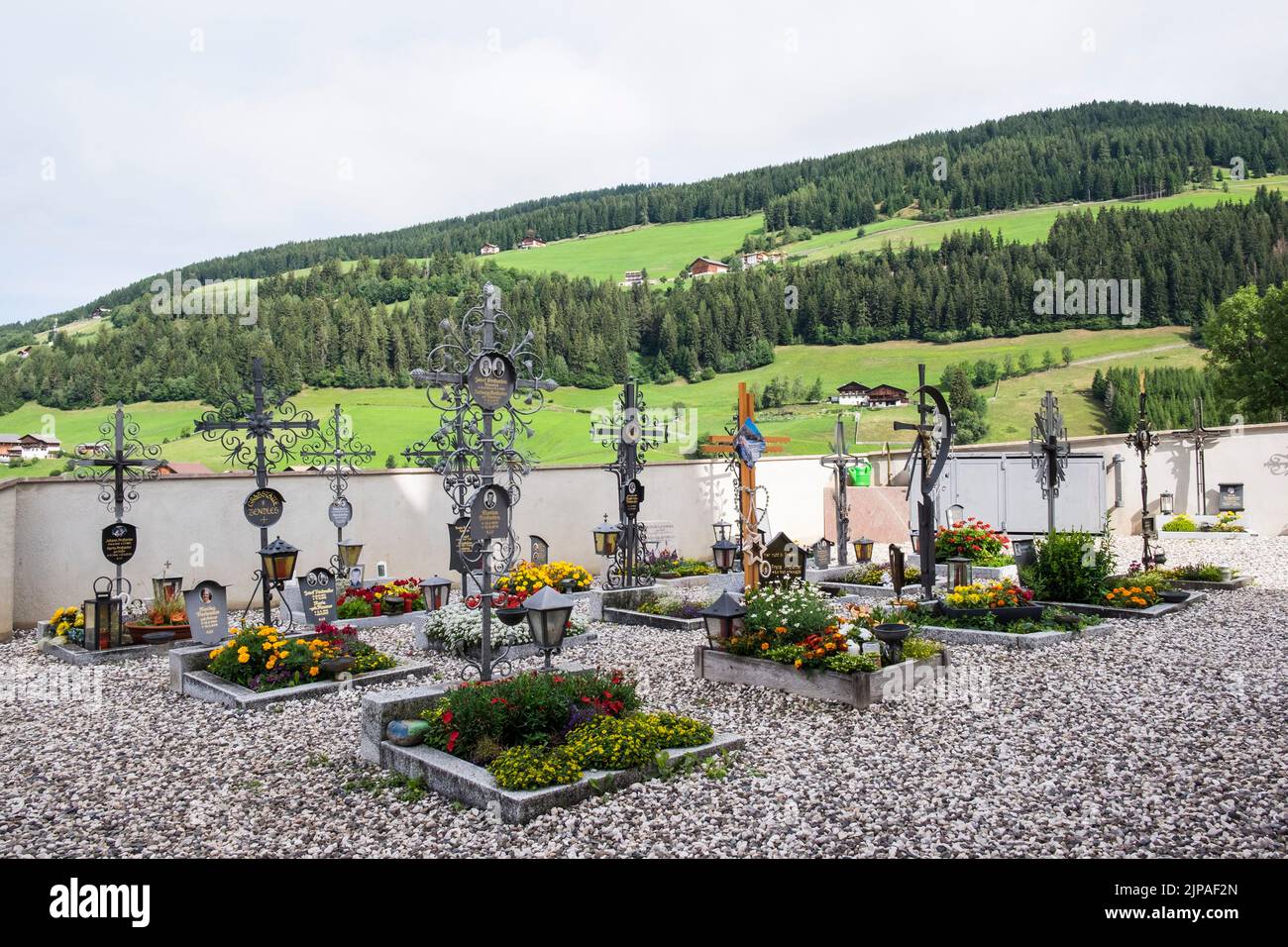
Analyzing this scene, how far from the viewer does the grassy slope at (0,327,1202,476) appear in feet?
155

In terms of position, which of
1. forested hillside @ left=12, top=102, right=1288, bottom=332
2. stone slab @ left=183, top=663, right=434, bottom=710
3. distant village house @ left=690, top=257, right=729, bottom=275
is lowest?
stone slab @ left=183, top=663, right=434, bottom=710

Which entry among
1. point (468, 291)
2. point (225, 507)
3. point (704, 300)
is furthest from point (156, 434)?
point (704, 300)

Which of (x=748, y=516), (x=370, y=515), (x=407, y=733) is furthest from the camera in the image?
(x=370, y=515)

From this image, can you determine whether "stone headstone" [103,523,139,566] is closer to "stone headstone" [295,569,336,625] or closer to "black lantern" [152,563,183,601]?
"black lantern" [152,563,183,601]

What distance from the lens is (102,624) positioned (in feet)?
38.6

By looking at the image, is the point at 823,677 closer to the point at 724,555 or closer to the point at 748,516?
the point at 724,555

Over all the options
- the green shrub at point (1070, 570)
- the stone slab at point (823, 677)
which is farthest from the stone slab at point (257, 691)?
the green shrub at point (1070, 570)

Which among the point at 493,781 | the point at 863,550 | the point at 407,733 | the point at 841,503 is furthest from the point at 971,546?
the point at 493,781

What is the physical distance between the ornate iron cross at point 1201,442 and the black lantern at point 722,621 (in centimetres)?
2250

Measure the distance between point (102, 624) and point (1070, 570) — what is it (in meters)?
14.0

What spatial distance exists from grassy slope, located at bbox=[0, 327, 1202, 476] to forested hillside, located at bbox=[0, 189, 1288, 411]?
2.19 metres

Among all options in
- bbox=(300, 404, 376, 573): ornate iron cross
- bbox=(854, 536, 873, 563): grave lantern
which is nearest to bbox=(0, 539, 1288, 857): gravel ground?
bbox=(300, 404, 376, 573): ornate iron cross

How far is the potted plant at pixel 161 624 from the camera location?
1223cm

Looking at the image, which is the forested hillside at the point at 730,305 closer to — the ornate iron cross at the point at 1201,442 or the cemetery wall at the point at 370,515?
the cemetery wall at the point at 370,515
